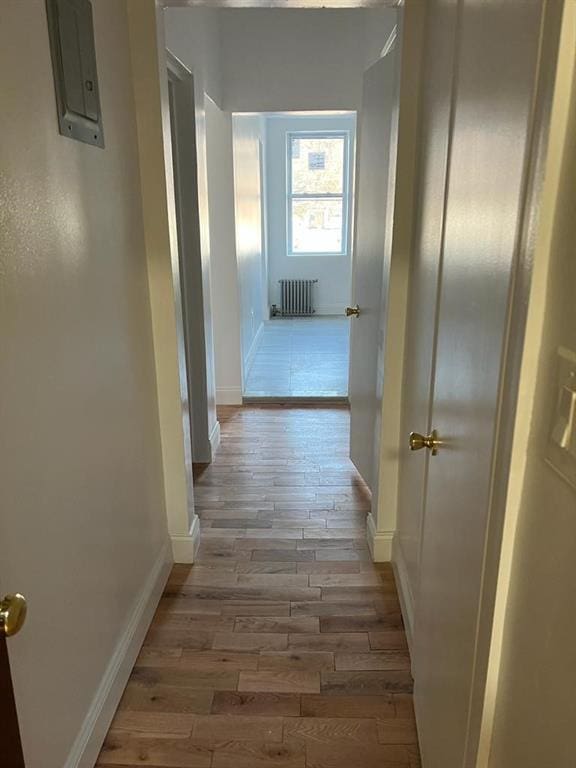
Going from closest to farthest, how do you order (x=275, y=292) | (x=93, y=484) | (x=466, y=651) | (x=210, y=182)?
(x=466, y=651), (x=93, y=484), (x=210, y=182), (x=275, y=292)

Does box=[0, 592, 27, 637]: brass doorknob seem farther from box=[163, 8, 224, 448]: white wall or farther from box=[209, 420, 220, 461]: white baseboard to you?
box=[209, 420, 220, 461]: white baseboard

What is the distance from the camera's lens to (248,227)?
526 centimetres

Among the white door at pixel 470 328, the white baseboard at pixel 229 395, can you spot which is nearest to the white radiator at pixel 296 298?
the white baseboard at pixel 229 395

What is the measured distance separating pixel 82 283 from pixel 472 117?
100 centimetres

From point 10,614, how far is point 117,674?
3.70ft

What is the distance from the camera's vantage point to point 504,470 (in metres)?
0.83

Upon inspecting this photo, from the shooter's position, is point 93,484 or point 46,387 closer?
point 46,387

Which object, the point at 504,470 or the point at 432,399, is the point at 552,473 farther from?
the point at 432,399

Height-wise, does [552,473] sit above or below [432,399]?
above

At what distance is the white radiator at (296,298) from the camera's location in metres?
8.17

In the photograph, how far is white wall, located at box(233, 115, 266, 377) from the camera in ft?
14.8

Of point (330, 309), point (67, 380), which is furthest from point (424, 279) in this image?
point (330, 309)

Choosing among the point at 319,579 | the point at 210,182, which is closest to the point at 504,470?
the point at 319,579

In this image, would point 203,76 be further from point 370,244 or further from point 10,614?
point 10,614
